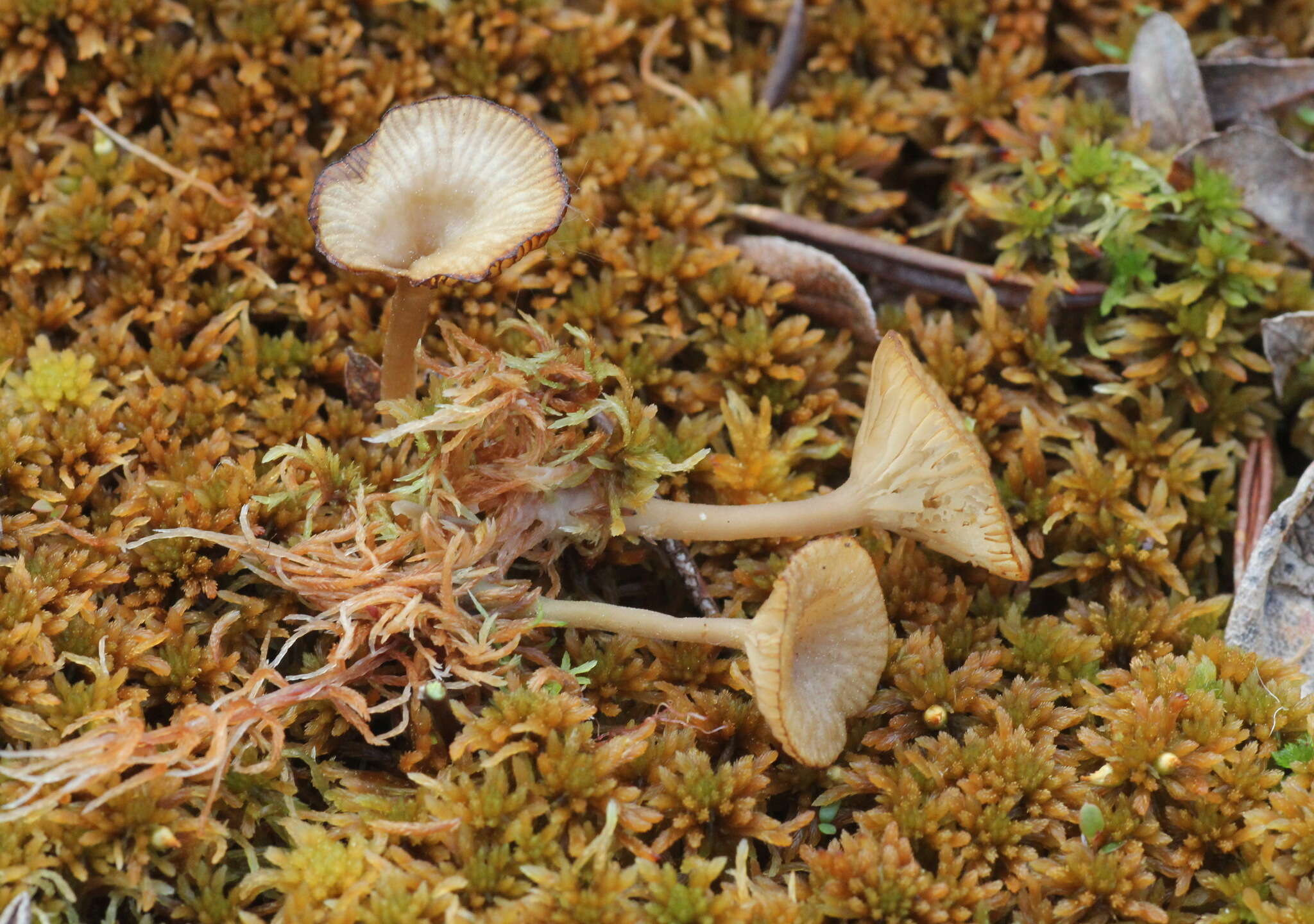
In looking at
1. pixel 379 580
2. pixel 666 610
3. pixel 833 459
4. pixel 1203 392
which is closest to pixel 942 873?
pixel 666 610

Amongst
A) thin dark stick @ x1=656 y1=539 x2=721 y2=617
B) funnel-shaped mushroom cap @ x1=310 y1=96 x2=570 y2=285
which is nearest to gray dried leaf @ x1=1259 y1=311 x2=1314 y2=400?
thin dark stick @ x1=656 y1=539 x2=721 y2=617

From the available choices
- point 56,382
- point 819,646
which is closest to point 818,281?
point 819,646

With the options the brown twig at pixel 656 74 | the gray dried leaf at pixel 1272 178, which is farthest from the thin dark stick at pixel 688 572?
the gray dried leaf at pixel 1272 178

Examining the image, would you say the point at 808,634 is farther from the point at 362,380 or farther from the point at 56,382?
the point at 56,382

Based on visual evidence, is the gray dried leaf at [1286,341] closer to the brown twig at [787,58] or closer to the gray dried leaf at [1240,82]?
the gray dried leaf at [1240,82]

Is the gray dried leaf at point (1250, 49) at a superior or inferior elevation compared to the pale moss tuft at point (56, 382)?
superior

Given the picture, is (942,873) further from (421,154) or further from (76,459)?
(76,459)
